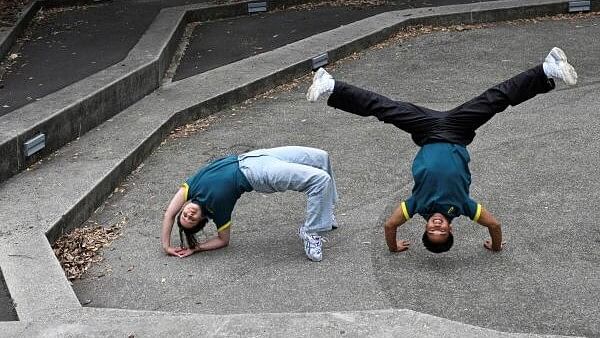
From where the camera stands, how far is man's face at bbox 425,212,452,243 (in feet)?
19.8

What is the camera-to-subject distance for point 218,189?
255 inches

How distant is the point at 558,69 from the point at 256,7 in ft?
28.9

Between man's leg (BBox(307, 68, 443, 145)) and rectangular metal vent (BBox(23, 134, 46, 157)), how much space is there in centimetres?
298

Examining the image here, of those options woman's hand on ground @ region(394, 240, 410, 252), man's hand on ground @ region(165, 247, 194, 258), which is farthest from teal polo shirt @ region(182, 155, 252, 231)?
woman's hand on ground @ region(394, 240, 410, 252)

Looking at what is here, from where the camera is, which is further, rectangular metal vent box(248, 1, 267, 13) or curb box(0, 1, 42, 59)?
rectangular metal vent box(248, 1, 267, 13)

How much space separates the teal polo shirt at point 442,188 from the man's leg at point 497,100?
28 cm

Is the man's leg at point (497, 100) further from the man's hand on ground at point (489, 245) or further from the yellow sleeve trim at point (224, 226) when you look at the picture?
the yellow sleeve trim at point (224, 226)

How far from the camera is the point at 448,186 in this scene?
20.1ft

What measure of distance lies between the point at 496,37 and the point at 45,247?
7955mm

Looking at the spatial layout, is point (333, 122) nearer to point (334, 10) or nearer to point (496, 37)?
point (496, 37)

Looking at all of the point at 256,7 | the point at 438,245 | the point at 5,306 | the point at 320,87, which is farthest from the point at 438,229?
the point at 256,7

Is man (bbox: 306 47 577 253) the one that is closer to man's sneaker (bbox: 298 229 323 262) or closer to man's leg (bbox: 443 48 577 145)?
Result: man's leg (bbox: 443 48 577 145)

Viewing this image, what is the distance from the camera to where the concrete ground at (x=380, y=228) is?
585 centimetres

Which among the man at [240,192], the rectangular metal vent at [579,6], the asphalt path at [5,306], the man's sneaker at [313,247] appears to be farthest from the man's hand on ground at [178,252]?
the rectangular metal vent at [579,6]
